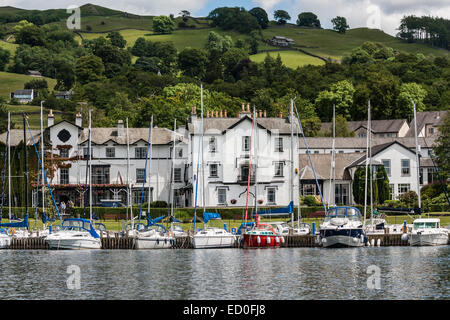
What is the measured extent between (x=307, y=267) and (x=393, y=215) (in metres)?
43.0

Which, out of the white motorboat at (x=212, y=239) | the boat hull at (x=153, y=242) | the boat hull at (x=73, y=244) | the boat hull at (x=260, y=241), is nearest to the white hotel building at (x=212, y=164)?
the boat hull at (x=153, y=242)

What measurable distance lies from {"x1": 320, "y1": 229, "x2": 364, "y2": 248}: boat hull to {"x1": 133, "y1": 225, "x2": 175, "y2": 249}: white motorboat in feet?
48.0

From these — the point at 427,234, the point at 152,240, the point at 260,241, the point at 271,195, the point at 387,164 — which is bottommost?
the point at 260,241

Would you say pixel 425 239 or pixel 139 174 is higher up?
pixel 139 174

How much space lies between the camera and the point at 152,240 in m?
80.1

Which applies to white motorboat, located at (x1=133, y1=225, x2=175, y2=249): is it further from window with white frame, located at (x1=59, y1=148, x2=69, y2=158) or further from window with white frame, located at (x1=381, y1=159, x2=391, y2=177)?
window with white frame, located at (x1=381, y1=159, x2=391, y2=177)

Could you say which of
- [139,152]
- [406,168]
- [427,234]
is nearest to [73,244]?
[427,234]

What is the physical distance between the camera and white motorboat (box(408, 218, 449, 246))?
265ft

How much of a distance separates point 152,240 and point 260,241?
1038 cm

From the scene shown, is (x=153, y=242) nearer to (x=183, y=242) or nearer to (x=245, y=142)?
(x=183, y=242)

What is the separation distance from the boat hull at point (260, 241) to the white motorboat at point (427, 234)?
13.3 m

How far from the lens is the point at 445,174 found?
355ft

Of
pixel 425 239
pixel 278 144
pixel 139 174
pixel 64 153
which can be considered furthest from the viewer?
pixel 139 174

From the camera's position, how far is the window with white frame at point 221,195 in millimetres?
110625
